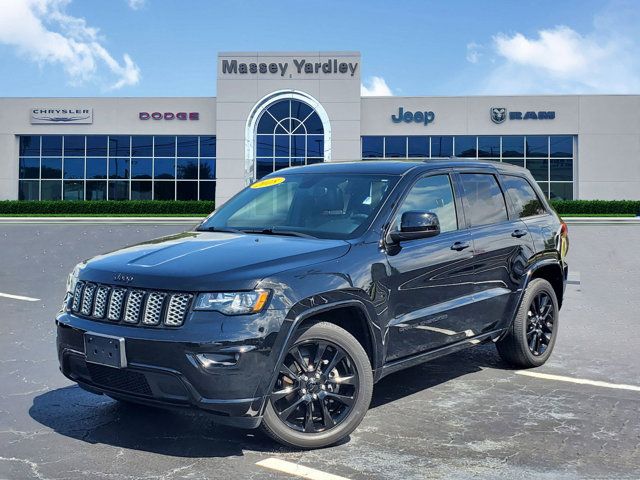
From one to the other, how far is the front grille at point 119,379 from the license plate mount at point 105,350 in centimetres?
6

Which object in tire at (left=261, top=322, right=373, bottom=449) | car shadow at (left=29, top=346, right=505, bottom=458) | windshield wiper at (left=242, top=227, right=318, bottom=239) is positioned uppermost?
windshield wiper at (left=242, top=227, right=318, bottom=239)

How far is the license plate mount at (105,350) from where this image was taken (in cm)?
394

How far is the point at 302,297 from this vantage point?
4.04 meters

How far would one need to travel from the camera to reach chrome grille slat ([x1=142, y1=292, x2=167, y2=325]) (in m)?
3.92

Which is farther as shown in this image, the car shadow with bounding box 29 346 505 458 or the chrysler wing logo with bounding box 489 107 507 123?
the chrysler wing logo with bounding box 489 107 507 123

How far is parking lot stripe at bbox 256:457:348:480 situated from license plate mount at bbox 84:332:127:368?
3.22 ft

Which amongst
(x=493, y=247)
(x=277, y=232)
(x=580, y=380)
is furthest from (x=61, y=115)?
(x=580, y=380)

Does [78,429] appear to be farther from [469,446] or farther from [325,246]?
[469,446]

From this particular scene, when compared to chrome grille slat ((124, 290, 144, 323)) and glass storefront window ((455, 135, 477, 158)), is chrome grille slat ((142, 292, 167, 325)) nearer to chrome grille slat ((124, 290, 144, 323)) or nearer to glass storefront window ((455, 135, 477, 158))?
chrome grille slat ((124, 290, 144, 323))

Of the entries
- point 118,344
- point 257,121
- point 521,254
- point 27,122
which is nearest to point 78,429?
point 118,344

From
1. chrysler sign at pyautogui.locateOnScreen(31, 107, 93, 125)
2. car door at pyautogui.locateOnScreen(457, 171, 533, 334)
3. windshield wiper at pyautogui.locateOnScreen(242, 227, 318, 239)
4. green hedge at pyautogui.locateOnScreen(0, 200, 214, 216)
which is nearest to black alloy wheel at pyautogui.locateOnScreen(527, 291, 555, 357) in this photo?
car door at pyautogui.locateOnScreen(457, 171, 533, 334)

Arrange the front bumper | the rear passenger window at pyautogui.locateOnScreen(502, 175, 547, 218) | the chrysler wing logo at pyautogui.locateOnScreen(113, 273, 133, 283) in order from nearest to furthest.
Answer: the front bumper < the chrysler wing logo at pyautogui.locateOnScreen(113, 273, 133, 283) < the rear passenger window at pyautogui.locateOnScreen(502, 175, 547, 218)

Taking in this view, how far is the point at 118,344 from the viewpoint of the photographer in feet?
13.0

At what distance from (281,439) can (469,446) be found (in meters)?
1.17
